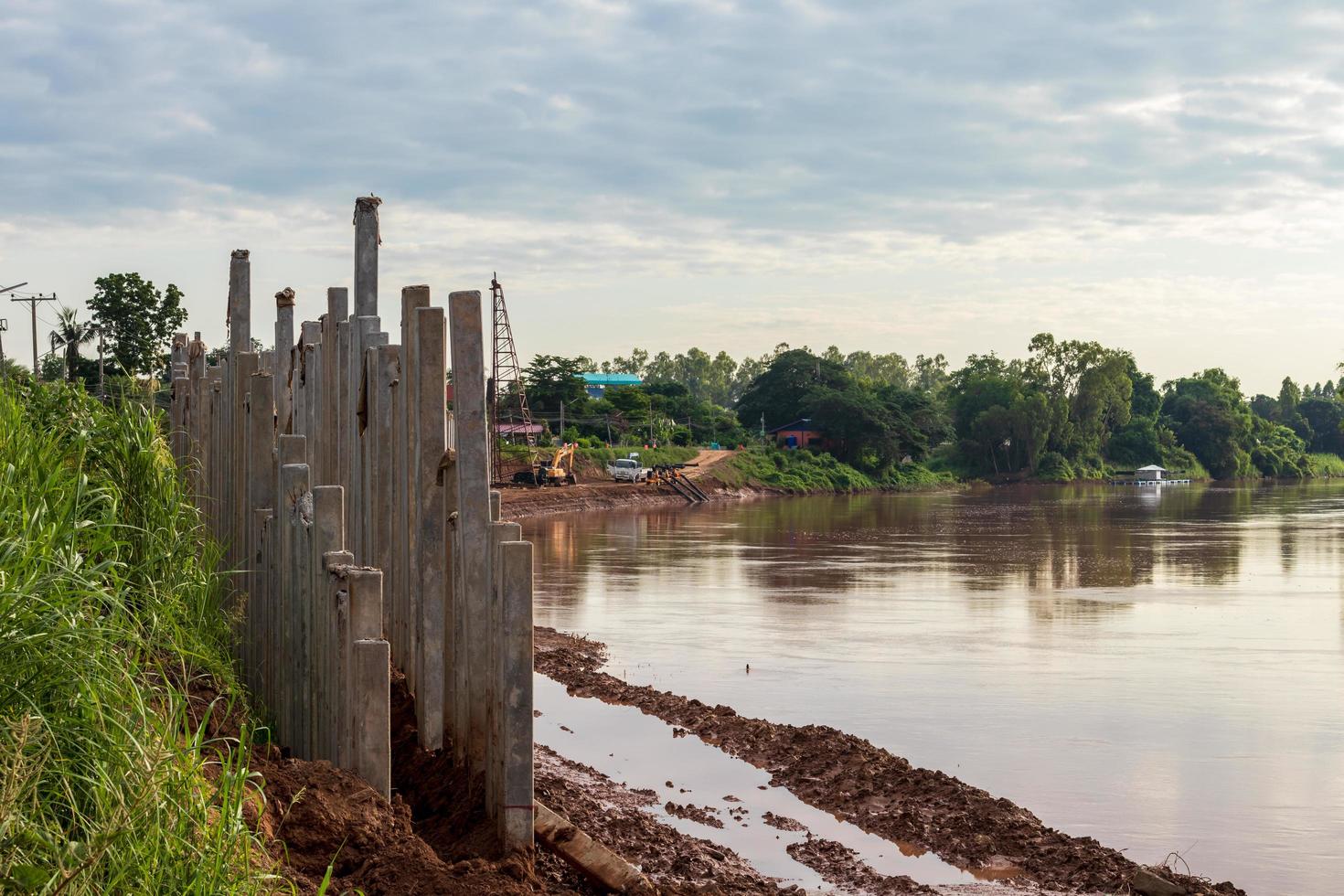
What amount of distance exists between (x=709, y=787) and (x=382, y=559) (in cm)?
273

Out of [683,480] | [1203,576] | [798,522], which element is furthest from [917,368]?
[1203,576]

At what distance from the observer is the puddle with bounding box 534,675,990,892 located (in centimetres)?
714

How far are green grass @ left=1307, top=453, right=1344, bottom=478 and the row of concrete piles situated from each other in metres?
120

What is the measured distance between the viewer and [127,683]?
159 inches

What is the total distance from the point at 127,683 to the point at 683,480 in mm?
54456

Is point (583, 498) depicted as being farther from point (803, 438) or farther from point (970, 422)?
point (970, 422)

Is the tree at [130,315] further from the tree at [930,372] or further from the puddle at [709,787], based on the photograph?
the tree at [930,372]

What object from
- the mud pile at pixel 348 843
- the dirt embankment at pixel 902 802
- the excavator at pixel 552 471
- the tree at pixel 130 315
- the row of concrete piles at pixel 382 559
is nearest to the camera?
the mud pile at pixel 348 843

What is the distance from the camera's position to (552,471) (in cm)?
5069

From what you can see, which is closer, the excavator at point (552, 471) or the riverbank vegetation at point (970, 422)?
the excavator at point (552, 471)

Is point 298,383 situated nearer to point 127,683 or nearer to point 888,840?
point 888,840

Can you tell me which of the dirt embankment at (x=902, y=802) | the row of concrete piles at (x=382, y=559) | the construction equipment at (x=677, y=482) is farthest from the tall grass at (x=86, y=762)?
the construction equipment at (x=677, y=482)

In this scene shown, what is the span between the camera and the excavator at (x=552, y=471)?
165ft

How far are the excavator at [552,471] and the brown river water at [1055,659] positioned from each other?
18.1 m
